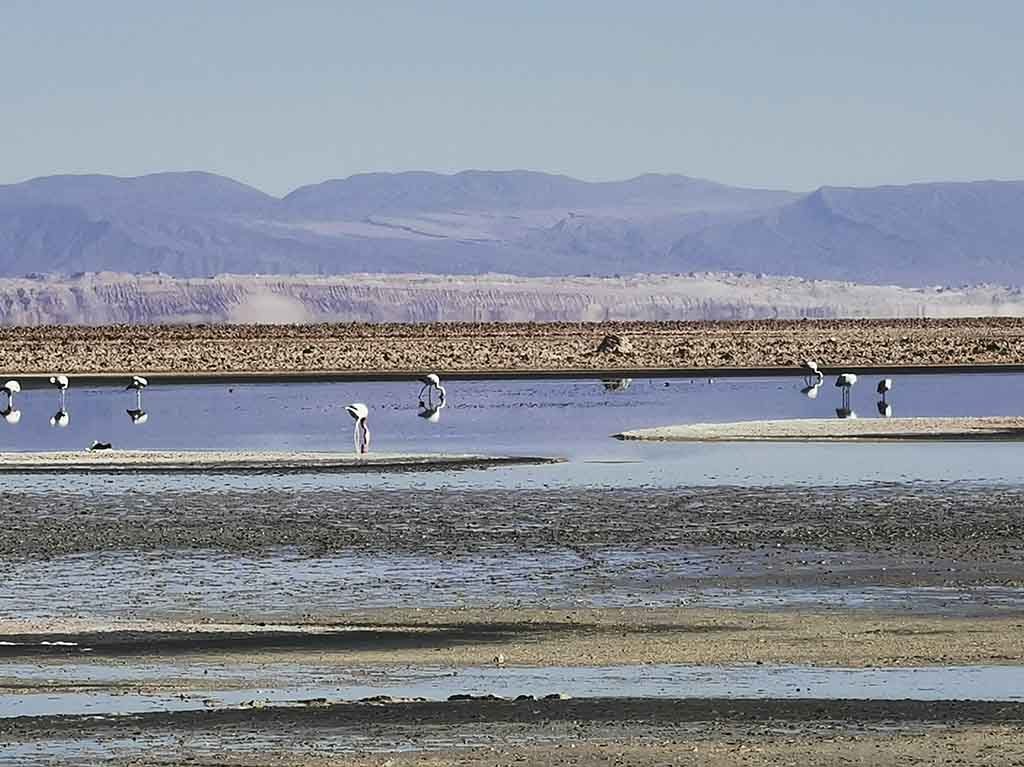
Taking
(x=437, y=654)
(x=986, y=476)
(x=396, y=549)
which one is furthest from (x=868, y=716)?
(x=986, y=476)

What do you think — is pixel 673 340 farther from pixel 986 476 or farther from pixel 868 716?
pixel 868 716

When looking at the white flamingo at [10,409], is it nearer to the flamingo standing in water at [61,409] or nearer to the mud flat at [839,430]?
the flamingo standing in water at [61,409]

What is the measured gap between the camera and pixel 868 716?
1285 centimetres

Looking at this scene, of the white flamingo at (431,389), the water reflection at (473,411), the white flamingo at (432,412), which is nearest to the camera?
the water reflection at (473,411)

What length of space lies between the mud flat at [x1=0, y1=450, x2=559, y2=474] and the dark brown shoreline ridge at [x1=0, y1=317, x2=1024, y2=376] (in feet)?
106

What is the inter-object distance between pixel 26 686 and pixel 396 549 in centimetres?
852

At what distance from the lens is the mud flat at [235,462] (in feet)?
105

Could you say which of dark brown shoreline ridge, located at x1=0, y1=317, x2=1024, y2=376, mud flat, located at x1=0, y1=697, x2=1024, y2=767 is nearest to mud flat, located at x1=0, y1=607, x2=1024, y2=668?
mud flat, located at x1=0, y1=697, x2=1024, y2=767

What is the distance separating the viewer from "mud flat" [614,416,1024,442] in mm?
36812

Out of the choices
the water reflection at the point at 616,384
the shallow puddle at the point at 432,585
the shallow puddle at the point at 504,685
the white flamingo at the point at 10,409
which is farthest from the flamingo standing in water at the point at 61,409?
the shallow puddle at the point at 504,685

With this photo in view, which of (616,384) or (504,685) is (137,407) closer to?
(616,384)

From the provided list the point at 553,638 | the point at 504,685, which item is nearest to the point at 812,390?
the point at 553,638

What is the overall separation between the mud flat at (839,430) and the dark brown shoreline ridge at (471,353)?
27443 mm

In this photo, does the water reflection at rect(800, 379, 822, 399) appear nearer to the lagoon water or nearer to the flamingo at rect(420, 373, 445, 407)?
the lagoon water
